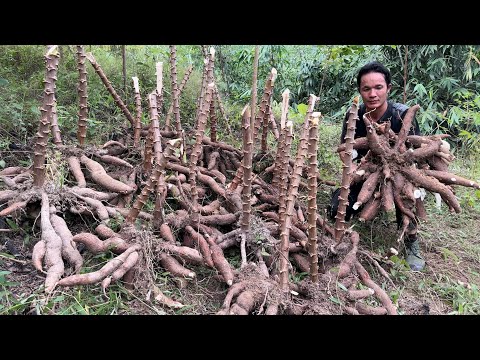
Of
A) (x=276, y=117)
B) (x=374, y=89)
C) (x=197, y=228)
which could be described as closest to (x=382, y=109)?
(x=374, y=89)

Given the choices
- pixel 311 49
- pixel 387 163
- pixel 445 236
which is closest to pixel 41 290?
pixel 387 163

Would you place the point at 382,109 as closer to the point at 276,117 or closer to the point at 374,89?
the point at 374,89

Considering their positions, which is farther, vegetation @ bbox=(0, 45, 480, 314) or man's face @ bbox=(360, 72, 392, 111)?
man's face @ bbox=(360, 72, 392, 111)

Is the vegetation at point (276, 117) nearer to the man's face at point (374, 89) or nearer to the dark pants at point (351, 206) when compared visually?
the dark pants at point (351, 206)

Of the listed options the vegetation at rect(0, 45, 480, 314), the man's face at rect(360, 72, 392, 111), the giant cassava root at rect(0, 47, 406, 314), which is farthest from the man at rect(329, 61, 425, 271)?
the giant cassava root at rect(0, 47, 406, 314)

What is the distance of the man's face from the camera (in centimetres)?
244

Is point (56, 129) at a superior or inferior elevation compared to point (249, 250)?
superior

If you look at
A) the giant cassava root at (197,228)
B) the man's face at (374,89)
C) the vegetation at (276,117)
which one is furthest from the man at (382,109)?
the giant cassava root at (197,228)

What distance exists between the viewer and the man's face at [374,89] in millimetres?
2441

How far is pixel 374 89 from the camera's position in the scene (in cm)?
245

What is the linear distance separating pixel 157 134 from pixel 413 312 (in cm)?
165

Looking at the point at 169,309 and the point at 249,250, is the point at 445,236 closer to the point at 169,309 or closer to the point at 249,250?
the point at 249,250

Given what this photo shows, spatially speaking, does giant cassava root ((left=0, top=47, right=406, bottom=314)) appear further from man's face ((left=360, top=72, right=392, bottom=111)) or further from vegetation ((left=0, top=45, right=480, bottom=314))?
man's face ((left=360, top=72, right=392, bottom=111))

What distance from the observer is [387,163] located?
7.27ft
